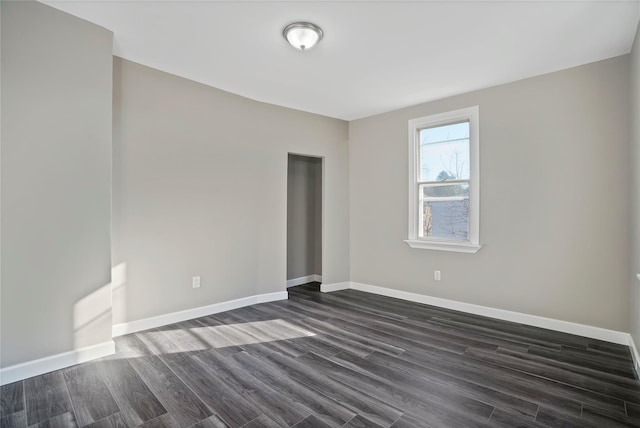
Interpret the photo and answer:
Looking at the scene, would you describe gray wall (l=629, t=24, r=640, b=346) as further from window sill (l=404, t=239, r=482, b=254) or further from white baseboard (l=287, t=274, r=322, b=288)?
white baseboard (l=287, t=274, r=322, b=288)

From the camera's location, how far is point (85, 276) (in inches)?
101

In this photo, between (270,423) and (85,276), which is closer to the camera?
(270,423)

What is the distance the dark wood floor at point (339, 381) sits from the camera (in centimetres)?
191

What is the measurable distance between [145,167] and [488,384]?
365 cm

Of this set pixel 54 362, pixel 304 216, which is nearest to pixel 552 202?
pixel 304 216

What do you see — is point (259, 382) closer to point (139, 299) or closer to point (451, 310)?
point (139, 299)

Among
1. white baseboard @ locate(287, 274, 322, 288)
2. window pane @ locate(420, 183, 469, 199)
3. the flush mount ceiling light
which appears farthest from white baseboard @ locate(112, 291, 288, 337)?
the flush mount ceiling light

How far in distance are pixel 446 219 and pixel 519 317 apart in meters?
1.41

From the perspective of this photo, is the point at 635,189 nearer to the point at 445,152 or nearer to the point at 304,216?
the point at 445,152

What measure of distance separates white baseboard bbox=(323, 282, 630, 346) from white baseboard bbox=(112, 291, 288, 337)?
1.71 meters

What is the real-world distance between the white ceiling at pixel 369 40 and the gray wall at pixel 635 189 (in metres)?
0.31

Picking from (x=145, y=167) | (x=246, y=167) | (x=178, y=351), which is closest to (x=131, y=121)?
(x=145, y=167)

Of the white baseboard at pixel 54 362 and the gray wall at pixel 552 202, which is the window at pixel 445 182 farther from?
the white baseboard at pixel 54 362

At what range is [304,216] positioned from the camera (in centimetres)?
574
